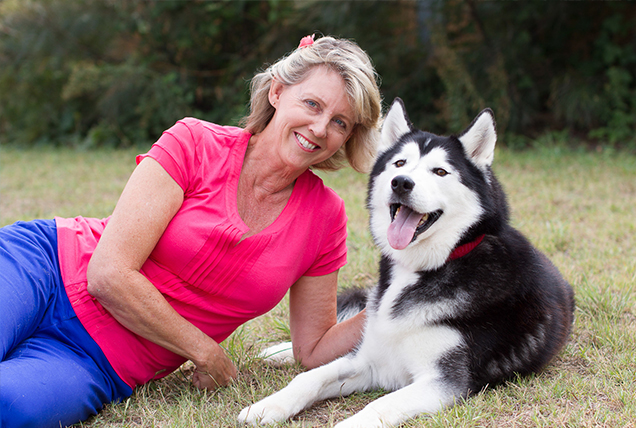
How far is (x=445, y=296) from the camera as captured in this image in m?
2.30

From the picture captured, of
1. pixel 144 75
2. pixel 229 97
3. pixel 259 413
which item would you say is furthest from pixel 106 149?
pixel 259 413

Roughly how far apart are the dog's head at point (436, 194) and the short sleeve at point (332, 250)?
243 millimetres

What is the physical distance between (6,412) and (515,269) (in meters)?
2.02

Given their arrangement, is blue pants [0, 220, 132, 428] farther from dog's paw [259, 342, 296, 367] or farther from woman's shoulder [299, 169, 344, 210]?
woman's shoulder [299, 169, 344, 210]

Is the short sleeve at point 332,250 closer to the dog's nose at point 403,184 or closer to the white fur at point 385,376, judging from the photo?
the white fur at point 385,376

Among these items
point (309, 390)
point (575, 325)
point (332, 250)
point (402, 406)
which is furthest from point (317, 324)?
point (575, 325)

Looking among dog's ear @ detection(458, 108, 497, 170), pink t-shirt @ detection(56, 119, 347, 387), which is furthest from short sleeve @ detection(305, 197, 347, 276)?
dog's ear @ detection(458, 108, 497, 170)

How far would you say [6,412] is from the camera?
193cm

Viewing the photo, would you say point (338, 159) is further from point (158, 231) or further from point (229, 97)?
point (229, 97)

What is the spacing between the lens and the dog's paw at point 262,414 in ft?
7.00

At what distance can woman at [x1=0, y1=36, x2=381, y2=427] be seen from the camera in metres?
2.20

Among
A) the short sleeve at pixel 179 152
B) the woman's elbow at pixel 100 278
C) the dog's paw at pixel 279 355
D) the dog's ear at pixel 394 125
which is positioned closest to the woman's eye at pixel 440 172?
the dog's ear at pixel 394 125

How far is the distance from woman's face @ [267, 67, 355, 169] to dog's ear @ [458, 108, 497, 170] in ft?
1.73

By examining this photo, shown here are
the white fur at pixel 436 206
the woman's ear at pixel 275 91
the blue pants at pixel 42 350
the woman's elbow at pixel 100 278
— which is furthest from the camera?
the woman's ear at pixel 275 91
